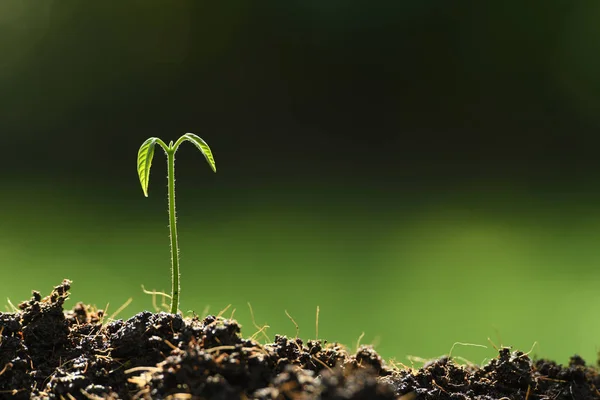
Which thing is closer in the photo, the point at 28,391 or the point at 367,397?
the point at 367,397

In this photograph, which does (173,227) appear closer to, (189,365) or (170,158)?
(170,158)

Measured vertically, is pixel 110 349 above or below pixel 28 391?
above

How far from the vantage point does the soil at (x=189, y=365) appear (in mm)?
1249

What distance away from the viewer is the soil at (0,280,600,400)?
1249mm

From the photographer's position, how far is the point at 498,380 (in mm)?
1590

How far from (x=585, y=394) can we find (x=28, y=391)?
130cm

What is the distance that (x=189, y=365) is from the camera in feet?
3.97

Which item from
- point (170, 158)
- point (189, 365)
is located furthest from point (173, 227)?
point (189, 365)

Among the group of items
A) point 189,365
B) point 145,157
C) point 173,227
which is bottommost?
point 189,365

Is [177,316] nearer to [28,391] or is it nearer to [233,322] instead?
[233,322]

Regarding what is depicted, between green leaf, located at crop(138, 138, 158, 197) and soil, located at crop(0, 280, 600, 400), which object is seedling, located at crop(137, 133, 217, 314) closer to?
green leaf, located at crop(138, 138, 158, 197)

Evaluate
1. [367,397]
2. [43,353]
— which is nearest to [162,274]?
[43,353]

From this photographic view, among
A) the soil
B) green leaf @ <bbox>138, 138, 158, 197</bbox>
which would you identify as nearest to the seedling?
green leaf @ <bbox>138, 138, 158, 197</bbox>

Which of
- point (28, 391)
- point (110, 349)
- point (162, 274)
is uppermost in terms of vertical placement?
point (162, 274)
